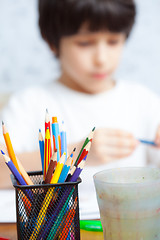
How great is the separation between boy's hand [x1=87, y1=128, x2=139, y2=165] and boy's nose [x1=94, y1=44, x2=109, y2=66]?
0.75 feet

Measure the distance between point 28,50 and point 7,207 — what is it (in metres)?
0.97

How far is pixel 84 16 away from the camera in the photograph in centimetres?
74

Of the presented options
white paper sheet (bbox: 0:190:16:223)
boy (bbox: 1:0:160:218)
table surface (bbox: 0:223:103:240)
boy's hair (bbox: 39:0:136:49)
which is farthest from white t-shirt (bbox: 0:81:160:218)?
table surface (bbox: 0:223:103:240)

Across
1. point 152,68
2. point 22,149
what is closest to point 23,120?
point 22,149

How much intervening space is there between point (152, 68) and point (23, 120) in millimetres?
758

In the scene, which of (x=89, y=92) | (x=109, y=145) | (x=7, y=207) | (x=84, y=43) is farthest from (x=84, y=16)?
(x=7, y=207)

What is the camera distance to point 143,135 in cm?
90

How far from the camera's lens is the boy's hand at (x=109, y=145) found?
0.55 metres

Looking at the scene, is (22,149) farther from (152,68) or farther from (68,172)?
(152,68)

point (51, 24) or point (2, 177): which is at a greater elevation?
point (51, 24)

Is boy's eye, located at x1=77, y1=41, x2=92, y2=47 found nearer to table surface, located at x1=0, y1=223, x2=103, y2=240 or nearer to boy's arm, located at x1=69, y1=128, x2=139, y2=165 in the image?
boy's arm, located at x1=69, y1=128, x2=139, y2=165

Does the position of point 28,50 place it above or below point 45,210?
above

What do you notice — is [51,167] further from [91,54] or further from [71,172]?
[91,54]

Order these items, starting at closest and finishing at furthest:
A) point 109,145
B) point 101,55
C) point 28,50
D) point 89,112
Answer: point 109,145
point 101,55
point 89,112
point 28,50
